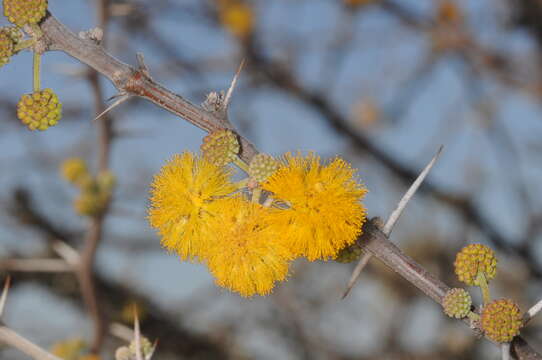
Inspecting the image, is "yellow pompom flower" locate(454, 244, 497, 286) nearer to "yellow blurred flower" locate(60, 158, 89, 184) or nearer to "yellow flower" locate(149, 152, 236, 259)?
"yellow flower" locate(149, 152, 236, 259)

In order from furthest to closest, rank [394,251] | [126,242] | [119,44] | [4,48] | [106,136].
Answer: [126,242]
[119,44]
[106,136]
[394,251]
[4,48]

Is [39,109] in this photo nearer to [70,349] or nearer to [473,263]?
[473,263]

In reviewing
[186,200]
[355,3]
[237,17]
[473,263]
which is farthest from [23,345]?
[355,3]

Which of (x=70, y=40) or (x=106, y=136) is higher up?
(x=106, y=136)

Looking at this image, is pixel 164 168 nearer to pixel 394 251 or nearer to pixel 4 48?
pixel 4 48

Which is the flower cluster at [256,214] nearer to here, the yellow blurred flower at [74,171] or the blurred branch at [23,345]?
the blurred branch at [23,345]

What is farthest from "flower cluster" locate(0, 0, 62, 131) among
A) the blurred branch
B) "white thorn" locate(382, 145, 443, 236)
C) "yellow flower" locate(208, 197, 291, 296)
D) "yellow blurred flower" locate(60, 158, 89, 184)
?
"yellow blurred flower" locate(60, 158, 89, 184)

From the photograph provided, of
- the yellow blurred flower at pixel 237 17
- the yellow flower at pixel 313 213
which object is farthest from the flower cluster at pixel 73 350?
the yellow blurred flower at pixel 237 17

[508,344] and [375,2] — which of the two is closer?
[508,344]

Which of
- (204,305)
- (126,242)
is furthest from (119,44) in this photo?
(204,305)
